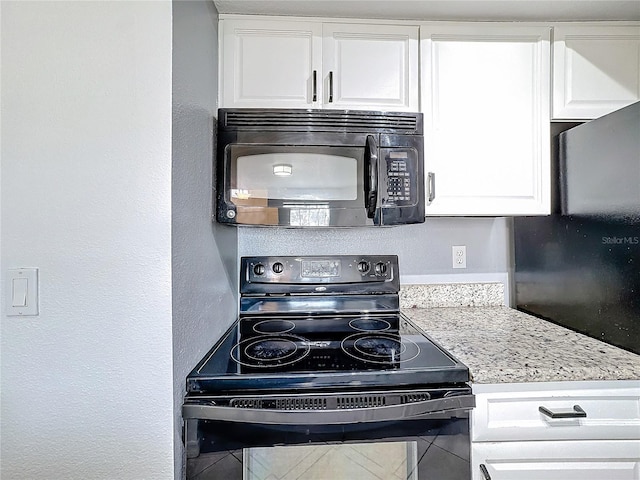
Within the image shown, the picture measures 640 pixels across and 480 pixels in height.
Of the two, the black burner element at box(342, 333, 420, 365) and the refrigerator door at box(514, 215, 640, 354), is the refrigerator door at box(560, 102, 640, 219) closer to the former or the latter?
the refrigerator door at box(514, 215, 640, 354)

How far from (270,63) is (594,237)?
128 cm

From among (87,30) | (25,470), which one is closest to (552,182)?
(87,30)

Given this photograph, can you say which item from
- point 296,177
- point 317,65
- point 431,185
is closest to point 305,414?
point 296,177

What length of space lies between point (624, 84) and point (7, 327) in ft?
6.88

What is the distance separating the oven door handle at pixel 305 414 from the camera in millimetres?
854

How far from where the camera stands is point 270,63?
1312mm

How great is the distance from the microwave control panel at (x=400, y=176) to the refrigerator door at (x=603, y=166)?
59cm

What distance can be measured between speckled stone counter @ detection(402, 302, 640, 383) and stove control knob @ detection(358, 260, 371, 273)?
28cm

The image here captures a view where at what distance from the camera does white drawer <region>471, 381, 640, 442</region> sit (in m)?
0.94

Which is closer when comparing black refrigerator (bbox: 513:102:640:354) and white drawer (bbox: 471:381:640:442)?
white drawer (bbox: 471:381:640:442)

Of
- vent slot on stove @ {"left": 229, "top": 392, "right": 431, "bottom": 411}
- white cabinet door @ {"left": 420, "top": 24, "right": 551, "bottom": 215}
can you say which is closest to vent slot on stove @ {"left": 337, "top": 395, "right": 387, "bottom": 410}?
vent slot on stove @ {"left": 229, "top": 392, "right": 431, "bottom": 411}

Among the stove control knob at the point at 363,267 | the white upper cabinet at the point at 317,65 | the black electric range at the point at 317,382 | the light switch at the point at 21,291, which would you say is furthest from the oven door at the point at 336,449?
the white upper cabinet at the point at 317,65

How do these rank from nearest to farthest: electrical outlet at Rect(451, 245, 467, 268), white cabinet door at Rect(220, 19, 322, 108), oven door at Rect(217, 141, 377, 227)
Answer: oven door at Rect(217, 141, 377, 227) < white cabinet door at Rect(220, 19, 322, 108) < electrical outlet at Rect(451, 245, 467, 268)

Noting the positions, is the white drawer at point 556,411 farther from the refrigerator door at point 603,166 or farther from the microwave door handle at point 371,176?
the microwave door handle at point 371,176
